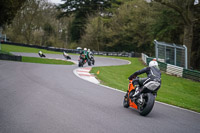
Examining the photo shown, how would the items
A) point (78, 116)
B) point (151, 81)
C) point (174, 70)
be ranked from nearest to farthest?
point (78, 116), point (151, 81), point (174, 70)

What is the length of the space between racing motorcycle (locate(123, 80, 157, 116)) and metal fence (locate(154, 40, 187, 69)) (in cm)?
1380

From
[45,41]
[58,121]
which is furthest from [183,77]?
[45,41]

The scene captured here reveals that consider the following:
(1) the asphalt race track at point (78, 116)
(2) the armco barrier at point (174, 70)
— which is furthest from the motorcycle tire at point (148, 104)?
(2) the armco barrier at point (174, 70)

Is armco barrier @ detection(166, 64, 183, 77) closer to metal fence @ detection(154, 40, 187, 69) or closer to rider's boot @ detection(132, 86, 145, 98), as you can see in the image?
metal fence @ detection(154, 40, 187, 69)

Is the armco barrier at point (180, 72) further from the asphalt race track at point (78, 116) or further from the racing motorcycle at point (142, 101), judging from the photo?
the racing motorcycle at point (142, 101)

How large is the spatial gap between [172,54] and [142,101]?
50.0 ft

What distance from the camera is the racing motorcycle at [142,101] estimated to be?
6406mm

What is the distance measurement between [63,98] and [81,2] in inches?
2156

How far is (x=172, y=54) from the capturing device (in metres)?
20.9

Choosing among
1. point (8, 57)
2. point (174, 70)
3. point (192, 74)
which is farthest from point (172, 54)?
point (8, 57)

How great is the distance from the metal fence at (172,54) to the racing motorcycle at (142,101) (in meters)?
13.8

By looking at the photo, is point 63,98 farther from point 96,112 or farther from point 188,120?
point 188,120

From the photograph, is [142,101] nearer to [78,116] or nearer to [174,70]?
[78,116]

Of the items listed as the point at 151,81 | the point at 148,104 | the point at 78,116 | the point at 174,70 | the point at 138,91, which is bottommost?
the point at 174,70
